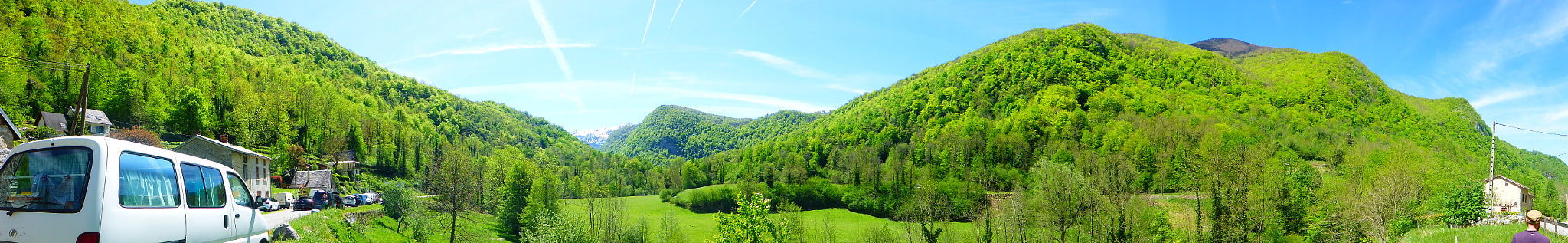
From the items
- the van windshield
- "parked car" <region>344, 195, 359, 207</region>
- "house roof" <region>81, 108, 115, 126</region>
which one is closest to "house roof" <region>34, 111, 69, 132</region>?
"house roof" <region>81, 108, 115, 126</region>

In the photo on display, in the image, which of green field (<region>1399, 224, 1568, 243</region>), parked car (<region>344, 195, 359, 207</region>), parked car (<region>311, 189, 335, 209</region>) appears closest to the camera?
green field (<region>1399, 224, 1568, 243</region>)

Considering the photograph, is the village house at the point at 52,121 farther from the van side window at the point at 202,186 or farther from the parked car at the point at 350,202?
the van side window at the point at 202,186

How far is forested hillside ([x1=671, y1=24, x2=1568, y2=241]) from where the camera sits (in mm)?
46281

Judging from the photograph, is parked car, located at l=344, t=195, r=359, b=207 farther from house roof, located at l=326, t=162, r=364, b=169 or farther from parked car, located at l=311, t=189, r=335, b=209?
house roof, located at l=326, t=162, r=364, b=169

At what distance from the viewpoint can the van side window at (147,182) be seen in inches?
338

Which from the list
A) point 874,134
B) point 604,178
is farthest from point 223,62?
point 874,134

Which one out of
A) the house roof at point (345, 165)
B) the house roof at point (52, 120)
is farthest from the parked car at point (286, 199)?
the house roof at point (345, 165)

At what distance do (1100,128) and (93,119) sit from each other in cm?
13076

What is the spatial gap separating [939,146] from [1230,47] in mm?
115686

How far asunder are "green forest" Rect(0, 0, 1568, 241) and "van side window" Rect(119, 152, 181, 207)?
2072 centimetres

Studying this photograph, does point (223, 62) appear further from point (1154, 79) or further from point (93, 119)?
point (1154, 79)

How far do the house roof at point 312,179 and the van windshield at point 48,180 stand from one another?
6570 centimetres

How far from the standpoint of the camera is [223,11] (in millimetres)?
180000

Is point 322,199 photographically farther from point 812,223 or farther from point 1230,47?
point 1230,47
